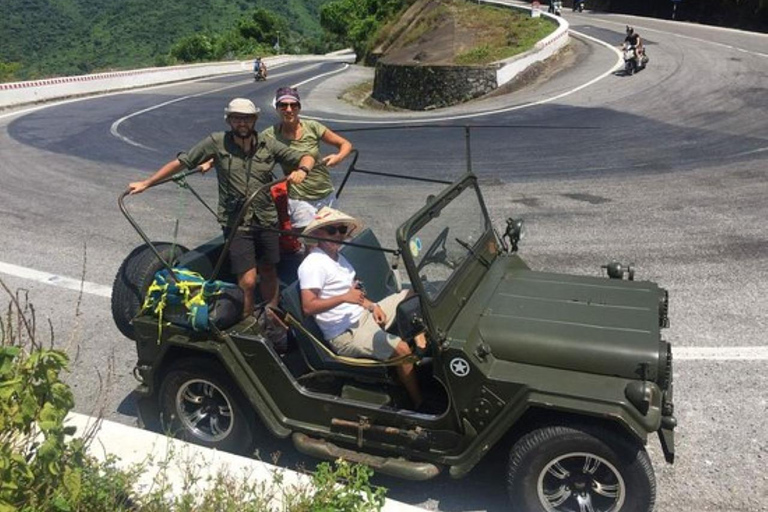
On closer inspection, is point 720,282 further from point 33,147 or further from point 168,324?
point 33,147

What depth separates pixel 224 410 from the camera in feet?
16.2

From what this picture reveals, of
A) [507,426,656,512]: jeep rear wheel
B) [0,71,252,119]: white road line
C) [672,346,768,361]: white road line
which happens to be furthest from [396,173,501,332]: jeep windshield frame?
[0,71,252,119]: white road line

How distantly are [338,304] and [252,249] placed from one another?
101 centimetres

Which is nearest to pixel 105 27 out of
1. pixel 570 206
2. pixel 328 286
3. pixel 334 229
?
pixel 570 206

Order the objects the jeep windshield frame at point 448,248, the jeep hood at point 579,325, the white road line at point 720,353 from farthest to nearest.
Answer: the white road line at point 720,353 < the jeep windshield frame at point 448,248 < the jeep hood at point 579,325

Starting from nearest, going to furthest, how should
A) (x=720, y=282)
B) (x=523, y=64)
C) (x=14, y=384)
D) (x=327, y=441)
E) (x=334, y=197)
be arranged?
(x=14, y=384), (x=327, y=441), (x=334, y=197), (x=720, y=282), (x=523, y=64)

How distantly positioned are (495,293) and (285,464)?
6.35 ft

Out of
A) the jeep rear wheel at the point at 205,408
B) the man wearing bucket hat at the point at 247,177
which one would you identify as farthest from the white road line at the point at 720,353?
the jeep rear wheel at the point at 205,408

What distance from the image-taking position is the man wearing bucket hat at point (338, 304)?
176 inches

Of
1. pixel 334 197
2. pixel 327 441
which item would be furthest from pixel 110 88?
pixel 327 441

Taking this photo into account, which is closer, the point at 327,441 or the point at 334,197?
the point at 327,441

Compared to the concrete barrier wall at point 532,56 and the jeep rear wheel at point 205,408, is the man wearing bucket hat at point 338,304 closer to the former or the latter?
the jeep rear wheel at point 205,408

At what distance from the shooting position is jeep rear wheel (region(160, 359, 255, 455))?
481cm

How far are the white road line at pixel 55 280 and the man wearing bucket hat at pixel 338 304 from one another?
4033mm
